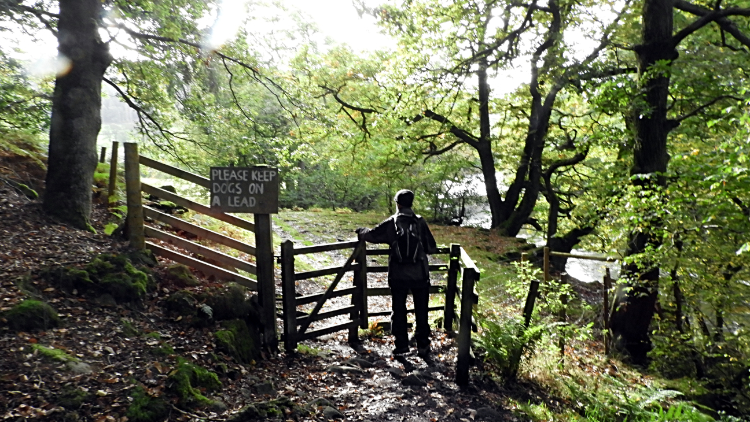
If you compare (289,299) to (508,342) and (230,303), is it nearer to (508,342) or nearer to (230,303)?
(230,303)

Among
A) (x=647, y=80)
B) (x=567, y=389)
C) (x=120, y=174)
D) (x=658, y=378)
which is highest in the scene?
(x=647, y=80)

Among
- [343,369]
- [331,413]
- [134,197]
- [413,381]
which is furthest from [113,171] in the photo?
[413,381]

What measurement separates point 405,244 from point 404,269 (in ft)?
1.16

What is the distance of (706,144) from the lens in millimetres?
11859

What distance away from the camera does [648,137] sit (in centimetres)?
862

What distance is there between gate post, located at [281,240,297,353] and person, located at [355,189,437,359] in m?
1.07

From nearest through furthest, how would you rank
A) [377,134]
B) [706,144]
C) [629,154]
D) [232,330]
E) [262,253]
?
[232,330] → [262,253] → [629,154] → [706,144] → [377,134]

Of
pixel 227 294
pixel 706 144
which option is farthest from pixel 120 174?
pixel 706 144

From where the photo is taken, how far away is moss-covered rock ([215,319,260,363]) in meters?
5.44

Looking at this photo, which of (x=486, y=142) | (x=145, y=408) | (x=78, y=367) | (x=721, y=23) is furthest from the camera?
(x=486, y=142)

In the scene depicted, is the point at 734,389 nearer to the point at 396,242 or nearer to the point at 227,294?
the point at 396,242

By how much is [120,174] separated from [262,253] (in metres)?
8.52

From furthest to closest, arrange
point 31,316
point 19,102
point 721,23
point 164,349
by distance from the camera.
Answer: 1. point 721,23
2. point 19,102
3. point 164,349
4. point 31,316

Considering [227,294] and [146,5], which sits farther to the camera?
[146,5]
